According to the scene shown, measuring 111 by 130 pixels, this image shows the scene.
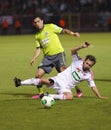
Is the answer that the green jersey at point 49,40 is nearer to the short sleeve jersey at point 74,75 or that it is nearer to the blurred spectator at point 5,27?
the short sleeve jersey at point 74,75

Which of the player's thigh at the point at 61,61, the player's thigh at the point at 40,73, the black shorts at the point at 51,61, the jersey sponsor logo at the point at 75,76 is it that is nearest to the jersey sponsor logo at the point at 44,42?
the black shorts at the point at 51,61

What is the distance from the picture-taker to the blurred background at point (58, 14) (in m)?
40.4

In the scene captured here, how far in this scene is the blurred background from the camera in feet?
133

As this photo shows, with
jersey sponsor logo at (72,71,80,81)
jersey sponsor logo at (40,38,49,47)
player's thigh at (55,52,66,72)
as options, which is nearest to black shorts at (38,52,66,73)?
player's thigh at (55,52,66,72)

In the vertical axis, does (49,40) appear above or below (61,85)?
above

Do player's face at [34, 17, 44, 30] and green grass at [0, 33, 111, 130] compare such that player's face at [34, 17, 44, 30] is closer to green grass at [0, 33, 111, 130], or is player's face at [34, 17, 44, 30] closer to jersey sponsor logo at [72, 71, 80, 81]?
jersey sponsor logo at [72, 71, 80, 81]

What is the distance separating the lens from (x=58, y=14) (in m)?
41.0

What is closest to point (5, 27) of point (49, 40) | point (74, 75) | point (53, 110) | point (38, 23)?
point (49, 40)

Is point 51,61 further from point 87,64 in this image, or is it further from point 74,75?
point 87,64

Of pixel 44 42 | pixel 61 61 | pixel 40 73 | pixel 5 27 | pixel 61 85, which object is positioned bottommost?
pixel 5 27

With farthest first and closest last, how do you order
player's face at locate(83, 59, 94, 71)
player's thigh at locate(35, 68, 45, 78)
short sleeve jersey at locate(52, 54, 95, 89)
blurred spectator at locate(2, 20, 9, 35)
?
blurred spectator at locate(2, 20, 9, 35) < player's thigh at locate(35, 68, 45, 78) < short sleeve jersey at locate(52, 54, 95, 89) < player's face at locate(83, 59, 94, 71)

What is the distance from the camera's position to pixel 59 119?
32.8 feet

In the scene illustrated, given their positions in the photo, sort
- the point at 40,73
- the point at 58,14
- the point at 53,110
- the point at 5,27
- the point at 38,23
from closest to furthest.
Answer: the point at 53,110 → the point at 38,23 → the point at 40,73 → the point at 5,27 → the point at 58,14

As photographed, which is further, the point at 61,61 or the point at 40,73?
the point at 61,61
